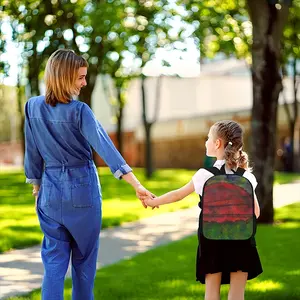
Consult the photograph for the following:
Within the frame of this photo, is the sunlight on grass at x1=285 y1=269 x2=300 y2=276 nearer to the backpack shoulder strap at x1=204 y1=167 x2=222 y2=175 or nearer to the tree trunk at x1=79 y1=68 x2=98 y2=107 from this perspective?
the backpack shoulder strap at x1=204 y1=167 x2=222 y2=175

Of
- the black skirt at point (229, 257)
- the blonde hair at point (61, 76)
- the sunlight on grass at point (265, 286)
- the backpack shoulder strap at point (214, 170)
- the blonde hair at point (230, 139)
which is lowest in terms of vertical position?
the sunlight on grass at point (265, 286)

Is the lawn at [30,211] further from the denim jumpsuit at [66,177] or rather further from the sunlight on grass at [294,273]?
the denim jumpsuit at [66,177]

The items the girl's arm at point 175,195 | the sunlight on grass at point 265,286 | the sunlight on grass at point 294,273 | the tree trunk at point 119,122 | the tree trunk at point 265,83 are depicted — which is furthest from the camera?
the tree trunk at point 119,122

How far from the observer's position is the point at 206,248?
428 centimetres

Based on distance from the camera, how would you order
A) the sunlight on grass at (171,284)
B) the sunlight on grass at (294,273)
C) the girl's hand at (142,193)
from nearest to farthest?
the girl's hand at (142,193) < the sunlight on grass at (171,284) < the sunlight on grass at (294,273)

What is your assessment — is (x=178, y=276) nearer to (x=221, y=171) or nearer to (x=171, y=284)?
(x=171, y=284)

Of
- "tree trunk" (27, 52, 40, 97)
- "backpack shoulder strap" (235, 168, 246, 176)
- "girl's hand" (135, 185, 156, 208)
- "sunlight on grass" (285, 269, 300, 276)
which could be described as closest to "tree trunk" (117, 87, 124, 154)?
"tree trunk" (27, 52, 40, 97)

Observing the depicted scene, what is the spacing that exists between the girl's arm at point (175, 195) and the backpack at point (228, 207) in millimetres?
120

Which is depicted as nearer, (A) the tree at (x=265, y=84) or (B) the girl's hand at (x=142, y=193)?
(B) the girl's hand at (x=142, y=193)

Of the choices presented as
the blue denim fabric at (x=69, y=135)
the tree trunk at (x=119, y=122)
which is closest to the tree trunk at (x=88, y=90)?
the tree trunk at (x=119, y=122)

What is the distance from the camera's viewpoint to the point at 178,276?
6902 millimetres

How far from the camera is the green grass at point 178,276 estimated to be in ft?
19.7

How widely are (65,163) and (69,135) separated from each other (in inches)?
7.0

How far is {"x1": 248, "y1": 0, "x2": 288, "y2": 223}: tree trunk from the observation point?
11.4m
